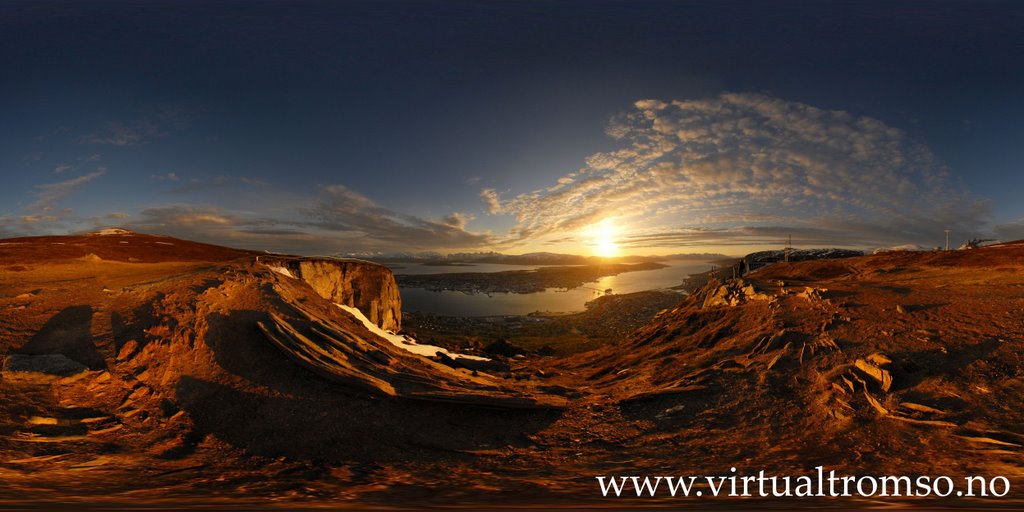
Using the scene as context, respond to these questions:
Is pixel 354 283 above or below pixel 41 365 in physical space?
above

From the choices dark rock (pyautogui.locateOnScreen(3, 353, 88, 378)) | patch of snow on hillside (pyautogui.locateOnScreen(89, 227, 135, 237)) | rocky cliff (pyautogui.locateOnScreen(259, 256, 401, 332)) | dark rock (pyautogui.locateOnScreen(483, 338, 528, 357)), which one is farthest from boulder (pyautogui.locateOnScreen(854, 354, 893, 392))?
patch of snow on hillside (pyautogui.locateOnScreen(89, 227, 135, 237))

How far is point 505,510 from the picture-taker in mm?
4141

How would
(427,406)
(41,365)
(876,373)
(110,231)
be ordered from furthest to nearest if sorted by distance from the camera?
(110,231)
(876,373)
(427,406)
(41,365)

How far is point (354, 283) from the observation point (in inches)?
999

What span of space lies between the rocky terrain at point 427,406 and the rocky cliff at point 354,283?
8.15 metres

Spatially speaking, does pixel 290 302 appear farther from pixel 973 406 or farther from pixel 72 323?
pixel 973 406

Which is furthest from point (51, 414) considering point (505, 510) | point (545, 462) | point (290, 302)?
point (545, 462)

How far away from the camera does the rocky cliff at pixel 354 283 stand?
20.6 metres

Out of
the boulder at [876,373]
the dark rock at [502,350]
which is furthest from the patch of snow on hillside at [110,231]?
the boulder at [876,373]

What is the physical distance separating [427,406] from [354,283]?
19.4 m

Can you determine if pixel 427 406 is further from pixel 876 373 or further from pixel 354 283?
pixel 354 283

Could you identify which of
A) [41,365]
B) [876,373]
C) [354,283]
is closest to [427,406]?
[41,365]

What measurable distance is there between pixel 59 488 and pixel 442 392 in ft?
18.0

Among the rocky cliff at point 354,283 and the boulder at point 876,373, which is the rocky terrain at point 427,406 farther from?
the rocky cliff at point 354,283
